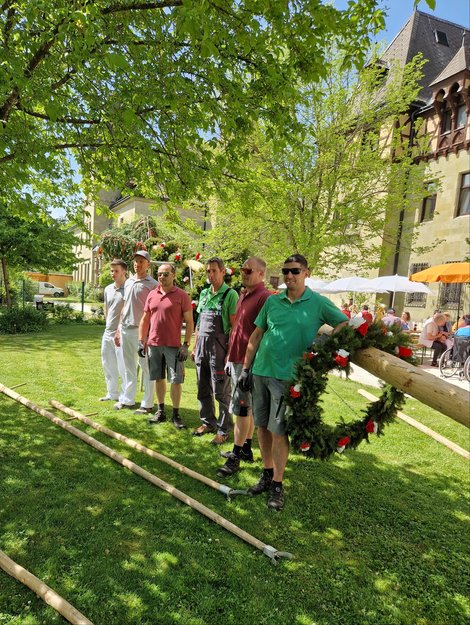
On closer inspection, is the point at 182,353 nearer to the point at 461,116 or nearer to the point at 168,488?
the point at 168,488

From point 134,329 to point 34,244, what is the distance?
46.6 ft

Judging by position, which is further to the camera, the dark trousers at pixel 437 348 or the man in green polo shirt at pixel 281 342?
the dark trousers at pixel 437 348

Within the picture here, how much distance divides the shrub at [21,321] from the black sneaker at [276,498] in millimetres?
14725

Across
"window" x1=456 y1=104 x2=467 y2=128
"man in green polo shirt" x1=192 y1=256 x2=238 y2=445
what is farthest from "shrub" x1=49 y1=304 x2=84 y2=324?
"window" x1=456 y1=104 x2=467 y2=128

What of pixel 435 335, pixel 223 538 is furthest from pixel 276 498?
pixel 435 335

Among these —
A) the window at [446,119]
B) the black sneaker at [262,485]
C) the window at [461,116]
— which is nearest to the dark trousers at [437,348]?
the black sneaker at [262,485]

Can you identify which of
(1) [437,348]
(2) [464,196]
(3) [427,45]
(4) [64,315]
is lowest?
(4) [64,315]

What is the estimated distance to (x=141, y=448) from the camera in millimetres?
4715

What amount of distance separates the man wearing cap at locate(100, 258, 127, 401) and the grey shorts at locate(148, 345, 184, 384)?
1.02 meters

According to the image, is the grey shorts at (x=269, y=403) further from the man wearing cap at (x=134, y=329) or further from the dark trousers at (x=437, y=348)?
the dark trousers at (x=437, y=348)

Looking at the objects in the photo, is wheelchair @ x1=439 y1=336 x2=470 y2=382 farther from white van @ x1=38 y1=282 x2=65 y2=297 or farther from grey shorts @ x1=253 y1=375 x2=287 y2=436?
white van @ x1=38 y1=282 x2=65 y2=297

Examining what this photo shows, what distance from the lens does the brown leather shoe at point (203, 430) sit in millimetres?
5492

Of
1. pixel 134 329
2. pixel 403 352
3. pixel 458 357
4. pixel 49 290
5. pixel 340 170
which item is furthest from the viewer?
pixel 49 290

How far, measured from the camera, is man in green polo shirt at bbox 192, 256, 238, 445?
519cm
